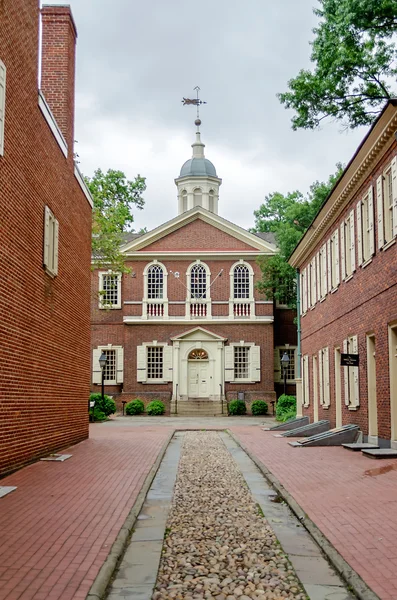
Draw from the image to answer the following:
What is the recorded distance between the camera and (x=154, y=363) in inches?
1558

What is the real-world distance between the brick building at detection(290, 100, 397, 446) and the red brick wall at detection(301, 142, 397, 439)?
0.07 feet

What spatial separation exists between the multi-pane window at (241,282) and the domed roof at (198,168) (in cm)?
1348

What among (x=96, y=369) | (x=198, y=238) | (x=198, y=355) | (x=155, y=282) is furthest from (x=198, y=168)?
(x=96, y=369)

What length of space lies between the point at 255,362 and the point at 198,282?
207 inches

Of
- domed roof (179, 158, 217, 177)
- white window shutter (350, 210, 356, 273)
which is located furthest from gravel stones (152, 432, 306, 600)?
domed roof (179, 158, 217, 177)

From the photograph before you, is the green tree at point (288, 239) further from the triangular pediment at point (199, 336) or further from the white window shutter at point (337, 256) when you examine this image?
the white window shutter at point (337, 256)

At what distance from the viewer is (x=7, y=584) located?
5.68 meters

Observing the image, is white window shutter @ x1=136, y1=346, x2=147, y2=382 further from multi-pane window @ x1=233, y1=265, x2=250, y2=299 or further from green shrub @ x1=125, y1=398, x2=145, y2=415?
multi-pane window @ x1=233, y1=265, x2=250, y2=299

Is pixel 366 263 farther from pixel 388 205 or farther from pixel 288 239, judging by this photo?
pixel 288 239

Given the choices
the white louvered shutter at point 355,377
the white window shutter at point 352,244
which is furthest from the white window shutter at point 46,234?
the white louvered shutter at point 355,377

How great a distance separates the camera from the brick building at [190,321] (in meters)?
39.1

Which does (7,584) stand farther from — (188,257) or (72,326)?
(188,257)

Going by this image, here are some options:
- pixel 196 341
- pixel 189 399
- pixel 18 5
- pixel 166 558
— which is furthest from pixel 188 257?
pixel 166 558

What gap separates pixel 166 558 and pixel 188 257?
33.6 meters
